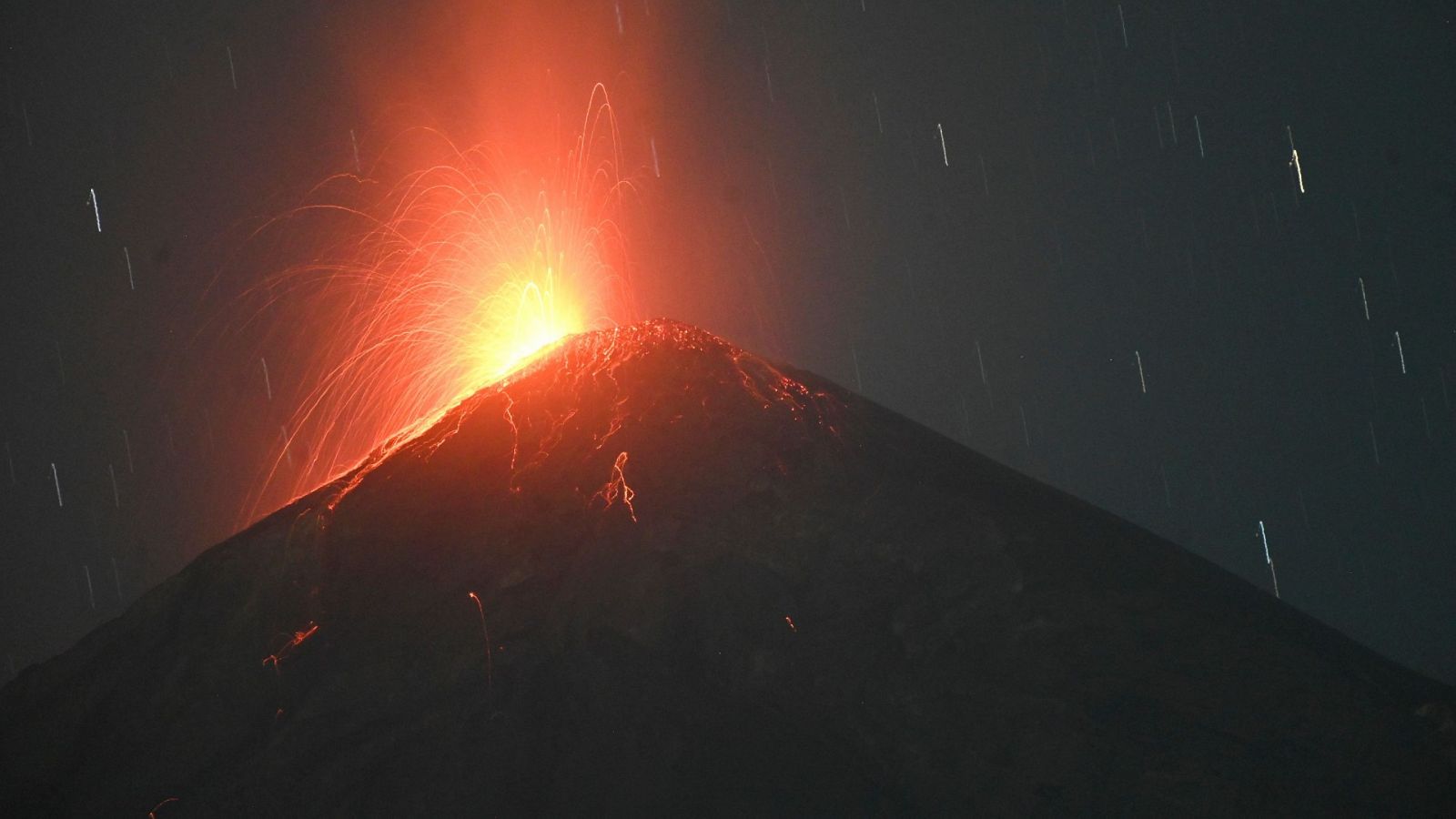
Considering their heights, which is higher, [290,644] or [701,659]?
[290,644]

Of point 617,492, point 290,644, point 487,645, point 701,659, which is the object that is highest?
point 617,492

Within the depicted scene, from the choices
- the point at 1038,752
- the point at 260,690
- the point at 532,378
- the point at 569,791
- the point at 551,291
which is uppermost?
the point at 551,291

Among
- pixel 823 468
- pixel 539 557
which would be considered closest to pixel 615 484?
pixel 539 557

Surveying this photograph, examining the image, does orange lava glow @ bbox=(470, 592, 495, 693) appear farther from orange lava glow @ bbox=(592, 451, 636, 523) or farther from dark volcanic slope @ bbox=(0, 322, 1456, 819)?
orange lava glow @ bbox=(592, 451, 636, 523)

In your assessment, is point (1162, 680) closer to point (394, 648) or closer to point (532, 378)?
point (394, 648)

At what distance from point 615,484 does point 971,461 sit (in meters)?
6.59

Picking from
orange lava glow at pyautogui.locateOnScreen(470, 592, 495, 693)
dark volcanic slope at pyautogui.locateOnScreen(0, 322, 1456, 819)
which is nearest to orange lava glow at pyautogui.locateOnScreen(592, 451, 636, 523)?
dark volcanic slope at pyautogui.locateOnScreen(0, 322, 1456, 819)

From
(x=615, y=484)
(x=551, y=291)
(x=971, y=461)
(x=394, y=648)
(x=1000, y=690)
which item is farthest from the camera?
(x=551, y=291)

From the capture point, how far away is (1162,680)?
12.1 m

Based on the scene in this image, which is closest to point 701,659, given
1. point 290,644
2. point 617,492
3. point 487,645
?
point 487,645

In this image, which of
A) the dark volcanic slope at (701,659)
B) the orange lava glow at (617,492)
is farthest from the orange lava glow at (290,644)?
the orange lava glow at (617,492)

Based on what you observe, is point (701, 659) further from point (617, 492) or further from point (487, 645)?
point (617, 492)

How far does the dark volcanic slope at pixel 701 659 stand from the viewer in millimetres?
10953

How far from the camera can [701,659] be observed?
1234 cm
